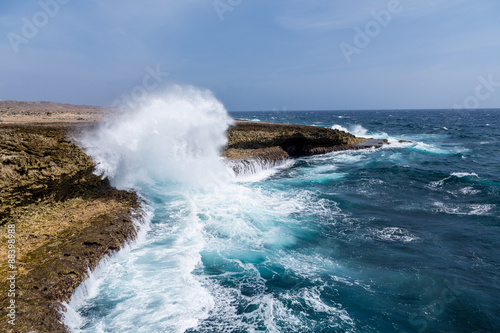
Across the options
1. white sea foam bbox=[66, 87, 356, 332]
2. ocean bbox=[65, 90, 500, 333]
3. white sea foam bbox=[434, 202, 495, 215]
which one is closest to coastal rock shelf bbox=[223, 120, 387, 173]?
white sea foam bbox=[66, 87, 356, 332]

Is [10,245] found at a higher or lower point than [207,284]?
higher

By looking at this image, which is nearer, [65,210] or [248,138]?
[65,210]

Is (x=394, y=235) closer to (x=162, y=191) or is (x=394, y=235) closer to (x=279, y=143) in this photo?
(x=162, y=191)

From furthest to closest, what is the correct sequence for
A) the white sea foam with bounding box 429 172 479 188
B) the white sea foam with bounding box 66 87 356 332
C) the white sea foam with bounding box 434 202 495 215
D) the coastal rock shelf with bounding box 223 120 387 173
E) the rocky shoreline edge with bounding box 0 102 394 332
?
the coastal rock shelf with bounding box 223 120 387 173
the white sea foam with bounding box 429 172 479 188
the white sea foam with bounding box 434 202 495 215
the white sea foam with bounding box 66 87 356 332
the rocky shoreline edge with bounding box 0 102 394 332

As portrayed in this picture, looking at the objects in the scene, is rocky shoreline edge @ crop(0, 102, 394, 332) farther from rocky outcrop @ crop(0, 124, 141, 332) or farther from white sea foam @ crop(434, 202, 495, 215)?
white sea foam @ crop(434, 202, 495, 215)

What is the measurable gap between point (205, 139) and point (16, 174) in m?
11.8

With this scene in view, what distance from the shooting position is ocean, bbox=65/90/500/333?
6.10 metres

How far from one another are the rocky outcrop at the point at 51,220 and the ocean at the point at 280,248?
0.52 m

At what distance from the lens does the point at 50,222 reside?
8023 millimetres

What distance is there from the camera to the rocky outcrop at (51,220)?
17.7ft

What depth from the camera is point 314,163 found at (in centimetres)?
2331

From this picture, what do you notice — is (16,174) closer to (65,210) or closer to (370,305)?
(65,210)

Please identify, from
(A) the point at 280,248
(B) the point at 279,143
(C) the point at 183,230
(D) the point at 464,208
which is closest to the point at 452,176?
(D) the point at 464,208

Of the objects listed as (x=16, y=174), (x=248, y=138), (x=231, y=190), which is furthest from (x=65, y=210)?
(x=248, y=138)
